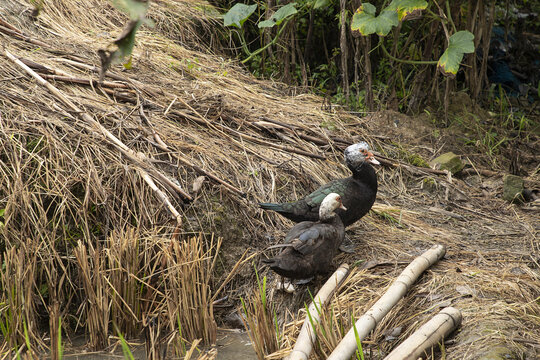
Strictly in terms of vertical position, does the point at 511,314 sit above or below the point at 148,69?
below

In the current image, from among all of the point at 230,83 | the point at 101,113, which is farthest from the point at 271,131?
Result: the point at 101,113

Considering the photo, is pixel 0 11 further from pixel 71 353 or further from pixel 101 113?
pixel 71 353

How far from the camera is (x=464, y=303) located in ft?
10.5

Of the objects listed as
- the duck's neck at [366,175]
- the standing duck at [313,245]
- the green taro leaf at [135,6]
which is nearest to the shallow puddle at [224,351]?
the standing duck at [313,245]

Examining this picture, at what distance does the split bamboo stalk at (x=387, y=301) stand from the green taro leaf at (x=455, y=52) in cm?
212

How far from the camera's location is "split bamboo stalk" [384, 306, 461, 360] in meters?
2.73

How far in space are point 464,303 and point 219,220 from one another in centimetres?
166

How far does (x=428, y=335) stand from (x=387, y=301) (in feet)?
1.03

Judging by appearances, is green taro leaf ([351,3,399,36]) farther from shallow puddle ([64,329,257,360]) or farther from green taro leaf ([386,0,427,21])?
shallow puddle ([64,329,257,360])

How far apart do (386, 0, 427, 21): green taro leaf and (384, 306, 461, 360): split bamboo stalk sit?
2.99m

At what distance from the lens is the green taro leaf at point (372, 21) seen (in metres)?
5.26

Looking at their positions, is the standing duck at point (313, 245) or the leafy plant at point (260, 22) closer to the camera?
the standing duck at point (313, 245)

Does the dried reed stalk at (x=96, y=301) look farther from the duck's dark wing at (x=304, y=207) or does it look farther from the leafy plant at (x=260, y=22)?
the leafy plant at (x=260, y=22)

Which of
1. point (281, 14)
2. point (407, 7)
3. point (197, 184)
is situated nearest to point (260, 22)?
point (281, 14)
